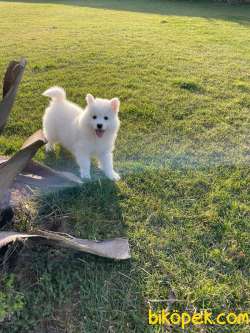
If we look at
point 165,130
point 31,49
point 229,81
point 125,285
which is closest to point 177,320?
point 125,285

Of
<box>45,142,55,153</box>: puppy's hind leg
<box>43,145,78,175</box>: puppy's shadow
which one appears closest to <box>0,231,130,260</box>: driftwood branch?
<box>43,145,78,175</box>: puppy's shadow

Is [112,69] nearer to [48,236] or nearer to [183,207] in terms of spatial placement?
[183,207]

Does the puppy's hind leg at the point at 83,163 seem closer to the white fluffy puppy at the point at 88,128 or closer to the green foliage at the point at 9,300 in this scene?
the white fluffy puppy at the point at 88,128

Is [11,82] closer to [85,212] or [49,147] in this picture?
[85,212]

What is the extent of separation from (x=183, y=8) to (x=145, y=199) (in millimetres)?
18033

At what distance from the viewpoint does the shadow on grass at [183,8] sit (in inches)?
677

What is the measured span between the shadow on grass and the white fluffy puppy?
12.4 m

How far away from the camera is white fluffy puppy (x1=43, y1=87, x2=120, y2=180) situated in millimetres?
4121

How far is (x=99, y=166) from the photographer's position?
451 cm

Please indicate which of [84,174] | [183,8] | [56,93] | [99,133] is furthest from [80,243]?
[183,8]

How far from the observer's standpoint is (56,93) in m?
4.64

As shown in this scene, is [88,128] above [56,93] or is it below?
below

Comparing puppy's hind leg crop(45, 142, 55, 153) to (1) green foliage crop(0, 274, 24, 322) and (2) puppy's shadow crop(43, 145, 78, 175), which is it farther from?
(1) green foliage crop(0, 274, 24, 322)

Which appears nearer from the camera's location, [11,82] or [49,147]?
[11,82]
